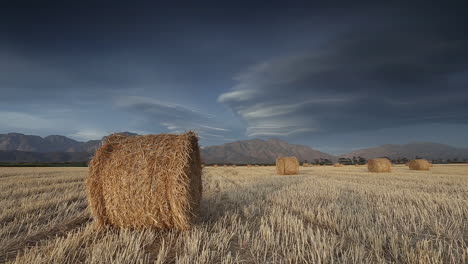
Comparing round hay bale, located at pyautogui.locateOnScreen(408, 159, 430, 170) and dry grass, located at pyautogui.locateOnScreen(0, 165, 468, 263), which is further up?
round hay bale, located at pyautogui.locateOnScreen(408, 159, 430, 170)

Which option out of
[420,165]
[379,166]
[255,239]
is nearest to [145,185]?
[255,239]

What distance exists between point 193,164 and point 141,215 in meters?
1.37

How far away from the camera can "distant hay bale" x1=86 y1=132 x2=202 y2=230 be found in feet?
14.5

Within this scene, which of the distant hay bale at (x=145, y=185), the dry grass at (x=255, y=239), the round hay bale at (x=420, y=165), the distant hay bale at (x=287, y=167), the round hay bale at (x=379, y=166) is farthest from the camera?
the round hay bale at (x=420, y=165)

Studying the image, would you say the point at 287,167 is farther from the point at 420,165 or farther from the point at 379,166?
the point at 420,165

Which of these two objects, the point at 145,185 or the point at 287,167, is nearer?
the point at 145,185

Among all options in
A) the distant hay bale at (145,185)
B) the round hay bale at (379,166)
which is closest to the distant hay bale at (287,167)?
the round hay bale at (379,166)

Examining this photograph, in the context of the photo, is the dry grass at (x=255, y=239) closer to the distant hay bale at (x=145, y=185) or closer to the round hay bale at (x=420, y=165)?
the distant hay bale at (x=145, y=185)

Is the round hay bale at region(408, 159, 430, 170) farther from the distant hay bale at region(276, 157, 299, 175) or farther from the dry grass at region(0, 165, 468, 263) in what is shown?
the dry grass at region(0, 165, 468, 263)

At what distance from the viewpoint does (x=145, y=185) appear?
4.51m

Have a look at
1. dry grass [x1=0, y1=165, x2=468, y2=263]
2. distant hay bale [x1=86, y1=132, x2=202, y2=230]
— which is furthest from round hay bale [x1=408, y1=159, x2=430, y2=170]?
distant hay bale [x1=86, y1=132, x2=202, y2=230]

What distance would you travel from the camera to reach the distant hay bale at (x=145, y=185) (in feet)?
14.5

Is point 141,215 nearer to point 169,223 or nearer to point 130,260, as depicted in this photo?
point 169,223

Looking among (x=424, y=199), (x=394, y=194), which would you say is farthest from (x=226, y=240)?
(x=394, y=194)
